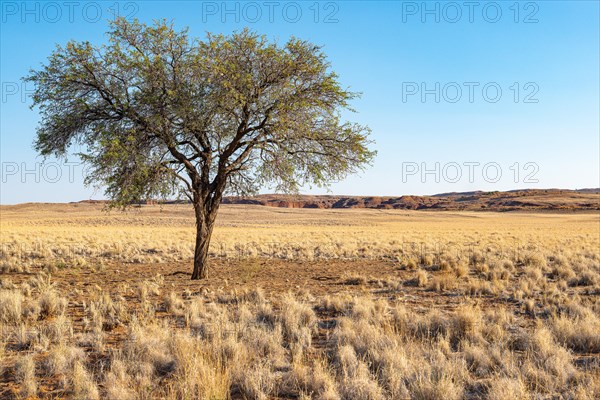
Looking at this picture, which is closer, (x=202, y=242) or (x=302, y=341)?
(x=302, y=341)

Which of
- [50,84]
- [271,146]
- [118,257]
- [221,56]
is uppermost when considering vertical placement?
[221,56]

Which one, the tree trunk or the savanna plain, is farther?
the tree trunk

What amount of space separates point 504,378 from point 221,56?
42.2 ft

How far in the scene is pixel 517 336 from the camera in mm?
8508

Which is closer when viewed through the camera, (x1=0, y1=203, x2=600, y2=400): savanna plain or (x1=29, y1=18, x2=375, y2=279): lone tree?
(x1=0, y1=203, x2=600, y2=400): savanna plain

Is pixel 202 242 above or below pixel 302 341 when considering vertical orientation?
above

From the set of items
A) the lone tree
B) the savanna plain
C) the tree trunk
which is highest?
the lone tree

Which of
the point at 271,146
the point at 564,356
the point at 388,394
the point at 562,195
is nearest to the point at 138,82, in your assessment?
the point at 271,146

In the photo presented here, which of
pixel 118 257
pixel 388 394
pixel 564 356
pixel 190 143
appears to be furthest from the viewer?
pixel 118 257

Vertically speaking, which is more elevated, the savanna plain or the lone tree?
the lone tree

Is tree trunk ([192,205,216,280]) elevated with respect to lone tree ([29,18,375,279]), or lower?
lower

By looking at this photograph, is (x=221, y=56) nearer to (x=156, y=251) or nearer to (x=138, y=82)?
(x=138, y=82)

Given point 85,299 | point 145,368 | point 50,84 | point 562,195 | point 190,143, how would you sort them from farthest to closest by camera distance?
point 562,195
point 190,143
point 50,84
point 85,299
point 145,368

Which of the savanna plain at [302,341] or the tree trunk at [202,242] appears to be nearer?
the savanna plain at [302,341]
